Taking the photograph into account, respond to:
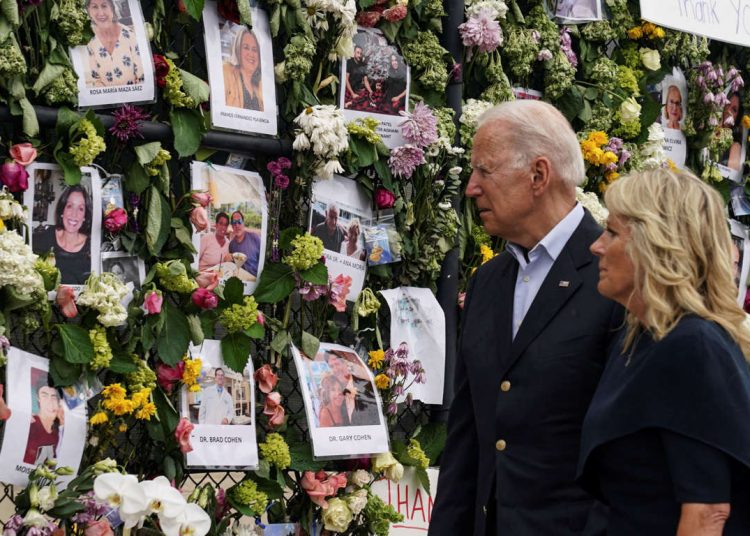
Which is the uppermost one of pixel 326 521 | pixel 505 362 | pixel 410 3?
pixel 410 3

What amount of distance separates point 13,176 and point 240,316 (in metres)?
0.77

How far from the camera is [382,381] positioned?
381 cm

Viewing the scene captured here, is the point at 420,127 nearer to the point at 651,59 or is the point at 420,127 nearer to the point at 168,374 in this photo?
the point at 168,374

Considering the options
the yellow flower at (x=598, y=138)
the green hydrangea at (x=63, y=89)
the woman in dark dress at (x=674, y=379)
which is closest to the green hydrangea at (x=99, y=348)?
the green hydrangea at (x=63, y=89)

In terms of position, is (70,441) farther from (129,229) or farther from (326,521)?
(326,521)

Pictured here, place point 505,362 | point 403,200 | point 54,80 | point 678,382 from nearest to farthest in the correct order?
point 678,382, point 505,362, point 54,80, point 403,200

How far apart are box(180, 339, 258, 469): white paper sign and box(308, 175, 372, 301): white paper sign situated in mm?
468

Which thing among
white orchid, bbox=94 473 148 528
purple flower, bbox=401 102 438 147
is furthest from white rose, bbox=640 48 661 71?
white orchid, bbox=94 473 148 528

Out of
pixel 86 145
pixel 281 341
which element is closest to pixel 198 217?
pixel 86 145

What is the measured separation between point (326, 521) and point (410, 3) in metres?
1.71

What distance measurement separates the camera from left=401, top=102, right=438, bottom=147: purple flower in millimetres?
3879

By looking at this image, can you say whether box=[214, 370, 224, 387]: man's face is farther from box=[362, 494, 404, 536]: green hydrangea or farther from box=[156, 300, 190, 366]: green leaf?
box=[362, 494, 404, 536]: green hydrangea

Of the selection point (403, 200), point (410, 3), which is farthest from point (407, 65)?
point (403, 200)

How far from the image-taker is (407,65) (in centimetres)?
397
